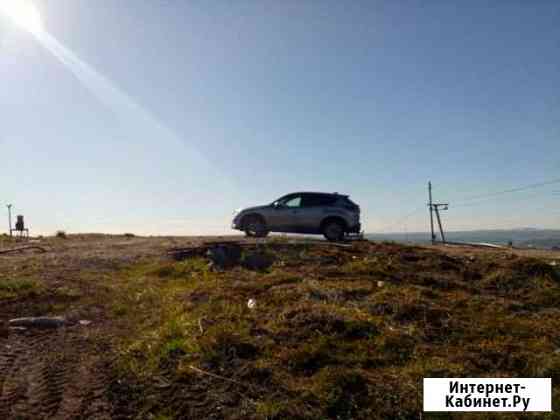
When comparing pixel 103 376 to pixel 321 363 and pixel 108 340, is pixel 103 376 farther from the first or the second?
pixel 321 363

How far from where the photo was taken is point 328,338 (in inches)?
160

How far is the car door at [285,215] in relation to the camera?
14344 millimetres

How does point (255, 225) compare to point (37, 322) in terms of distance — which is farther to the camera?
point (255, 225)

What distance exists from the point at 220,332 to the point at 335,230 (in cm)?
1044

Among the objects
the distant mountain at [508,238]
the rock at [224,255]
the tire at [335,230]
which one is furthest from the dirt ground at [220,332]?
the distant mountain at [508,238]

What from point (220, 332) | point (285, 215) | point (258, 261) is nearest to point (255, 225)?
point (285, 215)

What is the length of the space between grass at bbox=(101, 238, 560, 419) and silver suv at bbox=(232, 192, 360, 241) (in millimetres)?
6609

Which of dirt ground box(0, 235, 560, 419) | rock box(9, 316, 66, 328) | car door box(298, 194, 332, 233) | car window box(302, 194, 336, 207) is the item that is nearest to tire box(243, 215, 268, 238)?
car door box(298, 194, 332, 233)

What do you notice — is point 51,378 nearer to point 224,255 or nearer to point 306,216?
point 224,255

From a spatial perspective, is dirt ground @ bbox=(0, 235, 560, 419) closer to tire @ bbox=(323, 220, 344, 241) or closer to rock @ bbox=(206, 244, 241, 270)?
rock @ bbox=(206, 244, 241, 270)

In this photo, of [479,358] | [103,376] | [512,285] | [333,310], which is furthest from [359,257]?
[103,376]

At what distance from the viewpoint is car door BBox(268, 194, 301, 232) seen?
14.3 m

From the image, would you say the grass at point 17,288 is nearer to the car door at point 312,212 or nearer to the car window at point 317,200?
Result: the car door at point 312,212

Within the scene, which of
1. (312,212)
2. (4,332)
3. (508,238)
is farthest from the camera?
(508,238)
